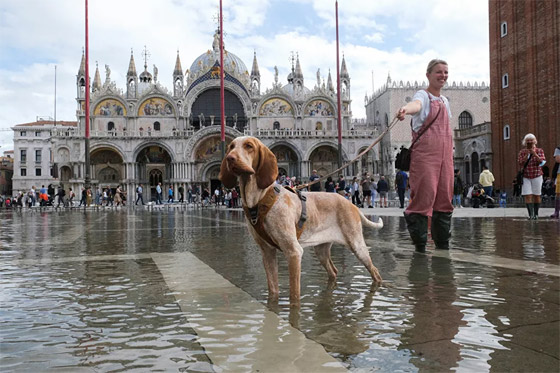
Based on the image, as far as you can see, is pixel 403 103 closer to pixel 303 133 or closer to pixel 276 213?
pixel 303 133

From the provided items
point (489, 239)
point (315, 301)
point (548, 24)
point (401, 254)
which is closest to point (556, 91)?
point (548, 24)

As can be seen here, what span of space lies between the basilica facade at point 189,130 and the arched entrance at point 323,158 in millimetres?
85

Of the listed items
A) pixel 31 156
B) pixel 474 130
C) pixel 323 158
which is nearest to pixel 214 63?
pixel 323 158

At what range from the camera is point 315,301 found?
110 inches

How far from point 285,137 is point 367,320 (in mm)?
39002

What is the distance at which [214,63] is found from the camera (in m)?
42.7

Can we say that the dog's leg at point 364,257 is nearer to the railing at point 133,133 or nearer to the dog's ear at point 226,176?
the dog's ear at point 226,176

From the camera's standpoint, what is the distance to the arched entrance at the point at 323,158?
4262 cm

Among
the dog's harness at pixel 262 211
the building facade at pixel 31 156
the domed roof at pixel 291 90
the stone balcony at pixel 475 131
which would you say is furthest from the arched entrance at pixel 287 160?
the dog's harness at pixel 262 211

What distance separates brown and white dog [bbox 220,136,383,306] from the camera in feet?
9.00

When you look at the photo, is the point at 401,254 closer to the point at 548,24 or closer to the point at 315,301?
the point at 315,301

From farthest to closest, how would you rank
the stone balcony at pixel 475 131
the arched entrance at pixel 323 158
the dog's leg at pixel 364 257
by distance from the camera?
the arched entrance at pixel 323 158
the stone balcony at pixel 475 131
the dog's leg at pixel 364 257

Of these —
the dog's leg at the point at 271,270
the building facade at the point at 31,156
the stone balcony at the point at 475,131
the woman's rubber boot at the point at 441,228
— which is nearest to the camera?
the dog's leg at the point at 271,270

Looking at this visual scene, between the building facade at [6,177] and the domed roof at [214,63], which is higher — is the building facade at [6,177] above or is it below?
below
